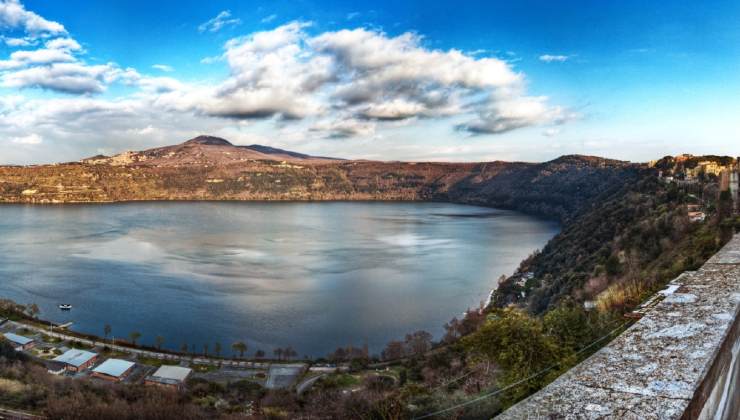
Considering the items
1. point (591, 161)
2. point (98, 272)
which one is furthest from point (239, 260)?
point (591, 161)

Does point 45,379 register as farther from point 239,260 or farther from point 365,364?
point 239,260

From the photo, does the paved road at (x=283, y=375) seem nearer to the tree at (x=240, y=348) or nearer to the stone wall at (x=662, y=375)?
the tree at (x=240, y=348)

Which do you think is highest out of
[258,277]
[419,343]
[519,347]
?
[519,347]

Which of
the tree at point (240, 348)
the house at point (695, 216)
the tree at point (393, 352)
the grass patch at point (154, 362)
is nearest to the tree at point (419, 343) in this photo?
the tree at point (393, 352)

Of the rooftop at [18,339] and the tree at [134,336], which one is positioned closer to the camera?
the rooftop at [18,339]

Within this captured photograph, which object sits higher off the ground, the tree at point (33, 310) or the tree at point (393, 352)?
the tree at point (33, 310)

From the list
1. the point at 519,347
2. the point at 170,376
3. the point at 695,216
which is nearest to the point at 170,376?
the point at 170,376

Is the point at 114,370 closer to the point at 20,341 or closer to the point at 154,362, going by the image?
the point at 154,362
